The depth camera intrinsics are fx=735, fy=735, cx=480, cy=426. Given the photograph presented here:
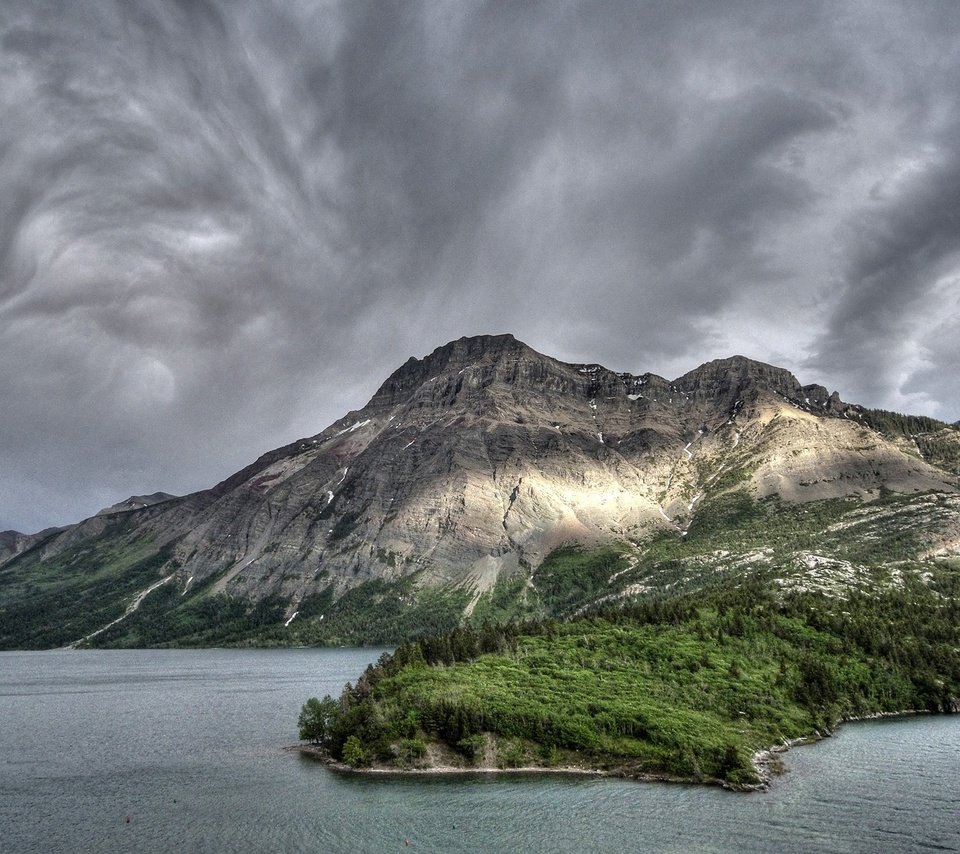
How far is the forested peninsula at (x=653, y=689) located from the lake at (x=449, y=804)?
484 centimetres

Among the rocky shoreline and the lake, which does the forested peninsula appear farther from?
the lake

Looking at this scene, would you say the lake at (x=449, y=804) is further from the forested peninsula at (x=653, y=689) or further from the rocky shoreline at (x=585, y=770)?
the forested peninsula at (x=653, y=689)

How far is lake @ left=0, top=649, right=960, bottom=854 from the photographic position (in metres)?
63.6

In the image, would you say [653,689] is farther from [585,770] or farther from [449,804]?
[449,804]

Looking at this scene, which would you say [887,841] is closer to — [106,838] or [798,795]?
[798,795]

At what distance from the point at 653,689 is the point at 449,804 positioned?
3968cm

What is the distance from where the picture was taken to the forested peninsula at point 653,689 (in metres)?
89.1

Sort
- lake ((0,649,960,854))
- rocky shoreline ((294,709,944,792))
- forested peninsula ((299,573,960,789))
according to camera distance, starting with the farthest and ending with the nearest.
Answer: forested peninsula ((299,573,960,789))
rocky shoreline ((294,709,944,792))
lake ((0,649,960,854))

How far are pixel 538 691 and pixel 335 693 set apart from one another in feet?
267

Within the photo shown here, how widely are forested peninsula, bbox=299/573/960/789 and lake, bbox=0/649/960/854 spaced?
4.84m

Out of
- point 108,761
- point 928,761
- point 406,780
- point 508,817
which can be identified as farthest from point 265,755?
point 928,761

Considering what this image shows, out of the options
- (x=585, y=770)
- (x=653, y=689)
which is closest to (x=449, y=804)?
(x=585, y=770)

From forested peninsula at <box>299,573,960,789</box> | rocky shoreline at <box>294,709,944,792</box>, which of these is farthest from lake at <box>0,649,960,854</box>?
forested peninsula at <box>299,573,960,789</box>

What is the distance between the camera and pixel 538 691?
99.5m
